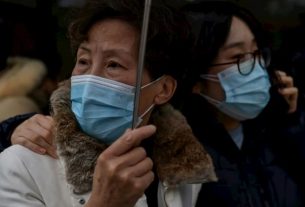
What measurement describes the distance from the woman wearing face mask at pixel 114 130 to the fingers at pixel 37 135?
26 mm

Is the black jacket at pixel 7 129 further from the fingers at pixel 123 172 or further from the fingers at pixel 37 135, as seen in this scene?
the fingers at pixel 123 172

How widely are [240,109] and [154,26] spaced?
785mm

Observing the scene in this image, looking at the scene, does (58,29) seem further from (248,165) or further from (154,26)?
(248,165)

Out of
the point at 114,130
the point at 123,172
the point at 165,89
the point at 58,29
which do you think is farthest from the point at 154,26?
the point at 58,29

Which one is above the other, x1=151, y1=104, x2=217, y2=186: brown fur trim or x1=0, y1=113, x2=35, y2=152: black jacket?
x1=0, y1=113, x2=35, y2=152: black jacket

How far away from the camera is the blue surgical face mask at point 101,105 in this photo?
224 cm

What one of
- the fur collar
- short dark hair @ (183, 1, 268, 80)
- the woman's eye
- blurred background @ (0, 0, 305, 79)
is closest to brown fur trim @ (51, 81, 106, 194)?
the fur collar

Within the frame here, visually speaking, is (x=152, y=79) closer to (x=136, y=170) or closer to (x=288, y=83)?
(x=136, y=170)

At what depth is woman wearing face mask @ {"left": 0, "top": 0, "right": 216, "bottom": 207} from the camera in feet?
6.50

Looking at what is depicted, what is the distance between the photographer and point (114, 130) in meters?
2.28

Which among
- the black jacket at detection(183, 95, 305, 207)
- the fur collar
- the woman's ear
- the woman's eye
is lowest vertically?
the black jacket at detection(183, 95, 305, 207)

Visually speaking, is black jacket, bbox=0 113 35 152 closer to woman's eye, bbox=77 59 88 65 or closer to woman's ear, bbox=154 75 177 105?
woman's eye, bbox=77 59 88 65

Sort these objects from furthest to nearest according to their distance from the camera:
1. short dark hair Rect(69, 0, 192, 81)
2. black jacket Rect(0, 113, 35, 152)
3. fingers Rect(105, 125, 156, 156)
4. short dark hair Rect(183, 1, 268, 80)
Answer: short dark hair Rect(183, 1, 268, 80) → black jacket Rect(0, 113, 35, 152) → short dark hair Rect(69, 0, 192, 81) → fingers Rect(105, 125, 156, 156)

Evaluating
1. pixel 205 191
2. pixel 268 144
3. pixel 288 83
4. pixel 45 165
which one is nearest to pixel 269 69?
pixel 288 83
